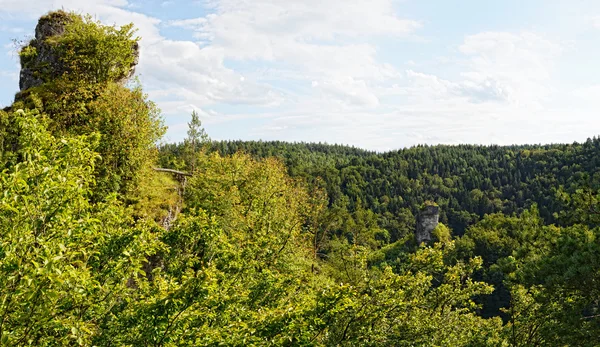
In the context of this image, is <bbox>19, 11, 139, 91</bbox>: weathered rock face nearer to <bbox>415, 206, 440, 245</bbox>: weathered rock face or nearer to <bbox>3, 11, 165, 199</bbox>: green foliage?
<bbox>3, 11, 165, 199</bbox>: green foliage

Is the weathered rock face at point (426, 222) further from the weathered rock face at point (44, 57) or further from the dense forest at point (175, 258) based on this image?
the weathered rock face at point (44, 57)

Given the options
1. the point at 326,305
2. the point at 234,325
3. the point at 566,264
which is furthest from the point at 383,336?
the point at 566,264

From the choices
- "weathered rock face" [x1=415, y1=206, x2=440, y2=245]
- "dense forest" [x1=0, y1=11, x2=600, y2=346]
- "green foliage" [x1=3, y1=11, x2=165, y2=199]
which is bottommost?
"weathered rock face" [x1=415, y1=206, x2=440, y2=245]

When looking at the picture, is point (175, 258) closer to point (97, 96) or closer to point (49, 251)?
point (49, 251)

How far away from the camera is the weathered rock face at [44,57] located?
25.8 metres

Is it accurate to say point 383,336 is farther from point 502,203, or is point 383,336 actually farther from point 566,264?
point 502,203

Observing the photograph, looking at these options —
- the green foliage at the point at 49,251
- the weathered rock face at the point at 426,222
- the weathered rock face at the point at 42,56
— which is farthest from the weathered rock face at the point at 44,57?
the weathered rock face at the point at 426,222

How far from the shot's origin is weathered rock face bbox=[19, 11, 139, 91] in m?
25.8

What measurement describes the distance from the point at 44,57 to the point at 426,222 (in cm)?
9908

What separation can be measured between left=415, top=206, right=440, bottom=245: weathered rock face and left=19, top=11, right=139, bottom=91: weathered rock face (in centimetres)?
9479

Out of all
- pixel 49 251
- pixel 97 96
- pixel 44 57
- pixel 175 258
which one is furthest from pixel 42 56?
pixel 49 251

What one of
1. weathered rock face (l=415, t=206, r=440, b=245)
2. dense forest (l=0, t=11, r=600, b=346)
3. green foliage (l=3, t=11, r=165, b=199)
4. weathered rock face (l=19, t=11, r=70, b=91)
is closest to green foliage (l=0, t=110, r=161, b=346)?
dense forest (l=0, t=11, r=600, b=346)

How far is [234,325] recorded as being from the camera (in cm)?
890

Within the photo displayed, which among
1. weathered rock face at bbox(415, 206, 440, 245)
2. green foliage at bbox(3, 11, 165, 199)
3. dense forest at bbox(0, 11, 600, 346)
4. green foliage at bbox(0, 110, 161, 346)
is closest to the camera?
green foliage at bbox(0, 110, 161, 346)
